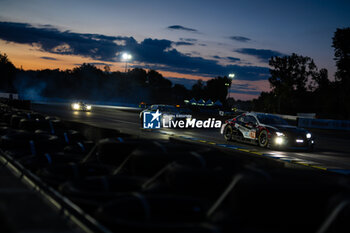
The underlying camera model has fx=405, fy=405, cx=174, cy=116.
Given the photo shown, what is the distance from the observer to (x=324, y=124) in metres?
39.0

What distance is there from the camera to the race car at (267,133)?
16.4 m

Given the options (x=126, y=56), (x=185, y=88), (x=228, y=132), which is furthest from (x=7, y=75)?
(x=228, y=132)

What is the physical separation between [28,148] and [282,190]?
5.59 metres

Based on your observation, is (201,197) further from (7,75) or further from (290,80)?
(7,75)

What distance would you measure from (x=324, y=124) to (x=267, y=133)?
24.5 meters

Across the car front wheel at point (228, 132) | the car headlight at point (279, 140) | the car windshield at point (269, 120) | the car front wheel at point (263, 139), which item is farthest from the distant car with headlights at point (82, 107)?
the car headlight at point (279, 140)

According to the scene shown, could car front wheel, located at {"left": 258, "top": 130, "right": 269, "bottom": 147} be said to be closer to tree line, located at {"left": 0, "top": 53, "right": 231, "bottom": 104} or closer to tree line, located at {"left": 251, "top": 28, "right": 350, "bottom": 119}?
tree line, located at {"left": 251, "top": 28, "right": 350, "bottom": 119}

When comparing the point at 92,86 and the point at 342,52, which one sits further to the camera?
the point at 92,86

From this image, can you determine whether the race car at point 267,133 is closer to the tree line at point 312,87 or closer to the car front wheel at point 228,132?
the car front wheel at point 228,132

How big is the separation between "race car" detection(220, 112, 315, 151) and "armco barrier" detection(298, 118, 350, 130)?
2178 centimetres

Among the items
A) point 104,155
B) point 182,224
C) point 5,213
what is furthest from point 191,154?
point 5,213

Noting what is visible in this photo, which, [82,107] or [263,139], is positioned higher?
[263,139]

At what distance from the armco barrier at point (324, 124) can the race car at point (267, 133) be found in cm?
2178

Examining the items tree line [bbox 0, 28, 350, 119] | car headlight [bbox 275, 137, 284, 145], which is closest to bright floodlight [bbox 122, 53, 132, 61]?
tree line [bbox 0, 28, 350, 119]
